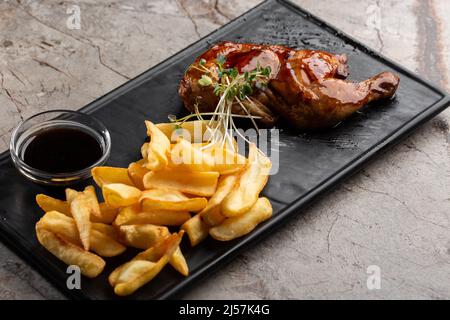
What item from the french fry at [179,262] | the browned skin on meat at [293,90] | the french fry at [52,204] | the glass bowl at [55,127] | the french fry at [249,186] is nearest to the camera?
the french fry at [179,262]

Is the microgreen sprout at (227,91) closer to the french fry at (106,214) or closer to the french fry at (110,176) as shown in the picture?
the french fry at (110,176)

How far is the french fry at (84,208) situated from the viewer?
424cm

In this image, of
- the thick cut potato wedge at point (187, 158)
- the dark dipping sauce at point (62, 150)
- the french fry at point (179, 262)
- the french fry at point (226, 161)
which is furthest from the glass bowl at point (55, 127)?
the french fry at point (179, 262)

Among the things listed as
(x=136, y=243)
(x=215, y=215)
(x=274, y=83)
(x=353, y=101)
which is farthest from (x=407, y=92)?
(x=136, y=243)

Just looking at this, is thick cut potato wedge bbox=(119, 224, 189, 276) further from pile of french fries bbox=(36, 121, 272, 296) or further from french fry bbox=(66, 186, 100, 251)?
french fry bbox=(66, 186, 100, 251)

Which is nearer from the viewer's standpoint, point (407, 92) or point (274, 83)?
point (274, 83)

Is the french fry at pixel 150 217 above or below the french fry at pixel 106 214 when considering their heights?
above

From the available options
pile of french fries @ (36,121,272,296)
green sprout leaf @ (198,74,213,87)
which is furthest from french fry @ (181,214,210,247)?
green sprout leaf @ (198,74,213,87)

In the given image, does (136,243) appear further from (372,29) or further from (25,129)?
(372,29)

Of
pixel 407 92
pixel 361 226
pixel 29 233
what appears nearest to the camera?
pixel 29 233

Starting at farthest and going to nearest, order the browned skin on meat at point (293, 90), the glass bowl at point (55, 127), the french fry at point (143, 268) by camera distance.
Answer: the browned skin on meat at point (293, 90), the glass bowl at point (55, 127), the french fry at point (143, 268)

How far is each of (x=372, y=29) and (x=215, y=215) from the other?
289 cm

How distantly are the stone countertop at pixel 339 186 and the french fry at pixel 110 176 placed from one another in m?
0.67

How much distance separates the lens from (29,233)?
15.0 feet
